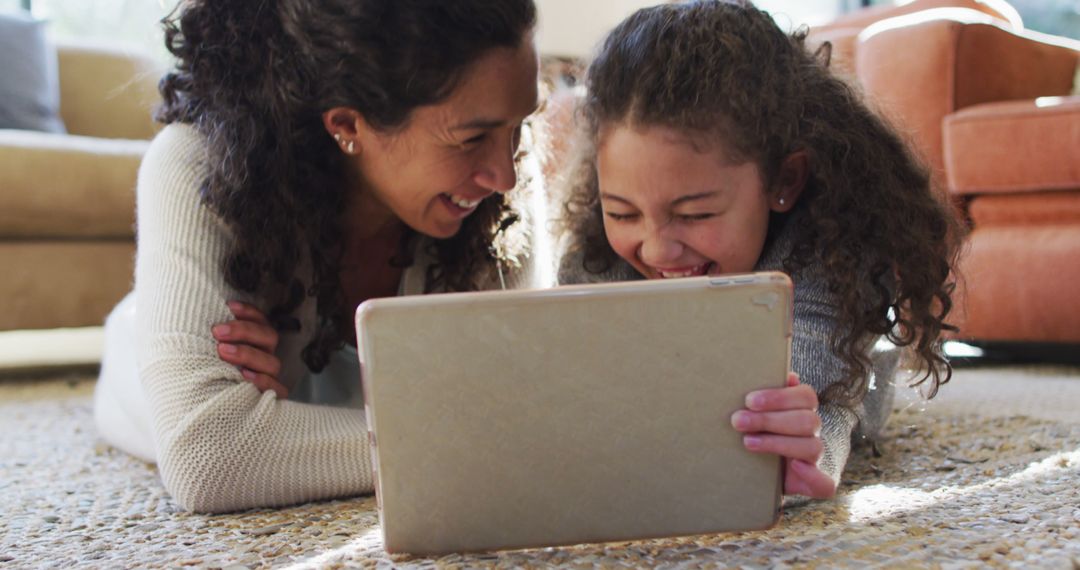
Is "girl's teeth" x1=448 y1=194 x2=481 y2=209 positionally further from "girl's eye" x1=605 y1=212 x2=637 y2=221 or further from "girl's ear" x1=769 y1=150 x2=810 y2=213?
"girl's ear" x1=769 y1=150 x2=810 y2=213

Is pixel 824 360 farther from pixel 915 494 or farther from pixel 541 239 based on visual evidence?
pixel 541 239

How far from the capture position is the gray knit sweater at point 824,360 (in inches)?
36.4

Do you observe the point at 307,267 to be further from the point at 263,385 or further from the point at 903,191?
the point at 903,191

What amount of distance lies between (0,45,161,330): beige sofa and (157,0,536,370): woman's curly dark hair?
844 mm

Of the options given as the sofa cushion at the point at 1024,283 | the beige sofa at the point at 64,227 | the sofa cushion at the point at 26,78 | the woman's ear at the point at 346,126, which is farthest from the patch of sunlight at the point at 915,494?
the sofa cushion at the point at 26,78

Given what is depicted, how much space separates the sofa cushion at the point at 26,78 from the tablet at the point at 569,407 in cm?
199

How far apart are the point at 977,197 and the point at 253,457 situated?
150cm

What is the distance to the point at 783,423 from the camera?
0.70 meters

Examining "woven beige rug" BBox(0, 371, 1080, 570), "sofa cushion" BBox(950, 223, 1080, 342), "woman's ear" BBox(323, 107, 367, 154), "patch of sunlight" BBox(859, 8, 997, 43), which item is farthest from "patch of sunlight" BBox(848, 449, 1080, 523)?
"patch of sunlight" BBox(859, 8, 997, 43)

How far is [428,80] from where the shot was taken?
100 centimetres

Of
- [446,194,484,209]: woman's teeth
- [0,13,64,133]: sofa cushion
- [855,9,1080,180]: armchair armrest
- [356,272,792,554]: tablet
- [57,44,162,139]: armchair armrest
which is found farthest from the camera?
[57,44,162,139]: armchair armrest

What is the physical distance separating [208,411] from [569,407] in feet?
1.38

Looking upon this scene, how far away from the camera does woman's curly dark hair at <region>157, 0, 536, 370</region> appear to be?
0.99 metres

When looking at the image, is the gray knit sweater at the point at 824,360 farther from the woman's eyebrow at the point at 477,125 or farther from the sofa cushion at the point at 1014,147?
the sofa cushion at the point at 1014,147
